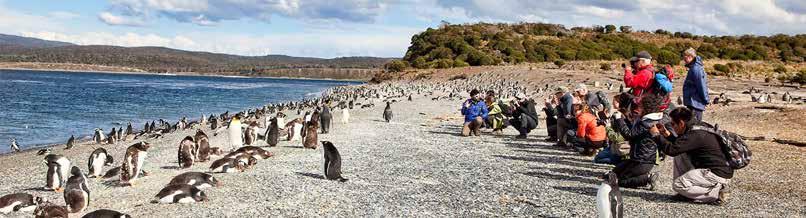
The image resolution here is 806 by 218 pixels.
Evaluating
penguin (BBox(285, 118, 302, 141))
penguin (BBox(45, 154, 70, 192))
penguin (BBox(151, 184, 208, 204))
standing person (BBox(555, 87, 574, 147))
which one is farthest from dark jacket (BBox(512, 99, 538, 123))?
penguin (BBox(45, 154, 70, 192))

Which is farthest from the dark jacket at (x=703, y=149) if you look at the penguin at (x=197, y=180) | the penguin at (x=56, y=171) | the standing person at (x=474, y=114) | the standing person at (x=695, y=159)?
the penguin at (x=56, y=171)

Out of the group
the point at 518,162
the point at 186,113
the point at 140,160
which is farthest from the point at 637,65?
the point at 186,113

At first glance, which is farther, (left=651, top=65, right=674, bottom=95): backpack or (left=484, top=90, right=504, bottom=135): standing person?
(left=484, top=90, right=504, bottom=135): standing person

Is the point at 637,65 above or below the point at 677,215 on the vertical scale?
above

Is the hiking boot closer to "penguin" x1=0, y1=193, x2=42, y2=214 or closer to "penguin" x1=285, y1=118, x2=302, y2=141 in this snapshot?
"penguin" x1=0, y1=193, x2=42, y2=214

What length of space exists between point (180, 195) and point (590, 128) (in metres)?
7.15

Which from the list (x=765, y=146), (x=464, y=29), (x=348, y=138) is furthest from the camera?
(x=464, y=29)

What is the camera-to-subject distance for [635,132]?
8930 millimetres

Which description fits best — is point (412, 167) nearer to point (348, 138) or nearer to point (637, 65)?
point (637, 65)

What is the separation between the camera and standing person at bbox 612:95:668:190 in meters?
8.84

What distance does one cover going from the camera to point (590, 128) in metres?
12.1

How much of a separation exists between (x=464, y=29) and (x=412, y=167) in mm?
87644

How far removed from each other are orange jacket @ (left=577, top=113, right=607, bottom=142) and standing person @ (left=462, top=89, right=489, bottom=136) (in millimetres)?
4360

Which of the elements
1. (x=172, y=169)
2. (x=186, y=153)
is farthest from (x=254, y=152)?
(x=172, y=169)
